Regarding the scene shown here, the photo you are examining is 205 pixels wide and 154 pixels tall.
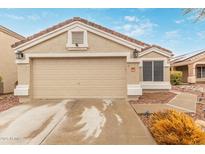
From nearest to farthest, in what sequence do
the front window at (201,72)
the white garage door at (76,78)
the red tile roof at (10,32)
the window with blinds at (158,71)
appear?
the white garage door at (76,78), the window with blinds at (158,71), the red tile roof at (10,32), the front window at (201,72)

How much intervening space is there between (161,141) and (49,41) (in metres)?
8.29

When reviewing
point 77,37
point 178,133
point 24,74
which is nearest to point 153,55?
point 77,37

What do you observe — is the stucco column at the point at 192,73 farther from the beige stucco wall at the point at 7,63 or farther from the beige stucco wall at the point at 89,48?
the beige stucco wall at the point at 7,63

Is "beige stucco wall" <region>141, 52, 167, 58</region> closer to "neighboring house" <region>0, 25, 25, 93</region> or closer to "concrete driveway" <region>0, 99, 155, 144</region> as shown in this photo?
"concrete driveway" <region>0, 99, 155, 144</region>

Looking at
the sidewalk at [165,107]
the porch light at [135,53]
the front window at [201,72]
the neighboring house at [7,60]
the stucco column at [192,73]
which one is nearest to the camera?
the sidewalk at [165,107]

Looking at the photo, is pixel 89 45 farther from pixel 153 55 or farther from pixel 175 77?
pixel 175 77

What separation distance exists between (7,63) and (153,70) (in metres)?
11.3

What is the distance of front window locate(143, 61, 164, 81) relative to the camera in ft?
47.8

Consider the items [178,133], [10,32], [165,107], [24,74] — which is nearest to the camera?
[178,133]

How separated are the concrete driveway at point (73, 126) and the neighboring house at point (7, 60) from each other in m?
8.05

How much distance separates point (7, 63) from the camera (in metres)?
16.3

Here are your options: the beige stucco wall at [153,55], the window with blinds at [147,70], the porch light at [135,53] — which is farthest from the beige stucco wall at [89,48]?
the beige stucco wall at [153,55]

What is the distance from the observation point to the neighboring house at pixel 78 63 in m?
11.1

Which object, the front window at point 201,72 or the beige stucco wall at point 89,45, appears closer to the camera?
the beige stucco wall at point 89,45
